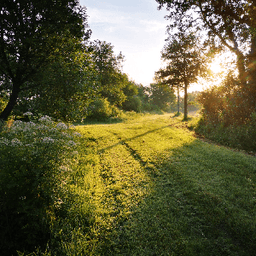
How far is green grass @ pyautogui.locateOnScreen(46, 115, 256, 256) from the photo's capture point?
3.30 meters

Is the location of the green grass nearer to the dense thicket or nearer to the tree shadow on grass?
the tree shadow on grass

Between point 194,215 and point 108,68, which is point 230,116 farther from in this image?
point 108,68

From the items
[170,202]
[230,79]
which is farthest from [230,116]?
[170,202]

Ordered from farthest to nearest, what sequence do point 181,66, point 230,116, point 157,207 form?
point 181,66 < point 230,116 < point 157,207

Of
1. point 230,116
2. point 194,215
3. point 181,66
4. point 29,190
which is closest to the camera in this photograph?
point 29,190

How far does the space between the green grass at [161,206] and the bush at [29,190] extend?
53 centimetres

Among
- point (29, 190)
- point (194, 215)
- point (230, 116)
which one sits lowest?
point (194, 215)

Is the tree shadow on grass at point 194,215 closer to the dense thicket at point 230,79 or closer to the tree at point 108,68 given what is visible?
the dense thicket at point 230,79

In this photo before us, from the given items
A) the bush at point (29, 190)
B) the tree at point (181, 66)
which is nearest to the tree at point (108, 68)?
the tree at point (181, 66)

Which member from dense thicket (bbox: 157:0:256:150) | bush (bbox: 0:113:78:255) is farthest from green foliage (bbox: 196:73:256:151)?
bush (bbox: 0:113:78:255)

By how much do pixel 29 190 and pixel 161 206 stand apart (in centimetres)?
323

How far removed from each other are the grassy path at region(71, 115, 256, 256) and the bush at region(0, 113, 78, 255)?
1049mm

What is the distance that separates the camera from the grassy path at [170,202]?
3.33m

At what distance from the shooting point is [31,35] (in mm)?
7059
